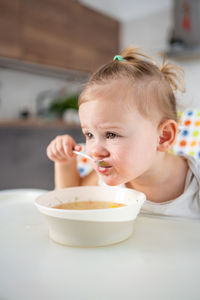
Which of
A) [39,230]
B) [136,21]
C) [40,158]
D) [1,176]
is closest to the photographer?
[39,230]

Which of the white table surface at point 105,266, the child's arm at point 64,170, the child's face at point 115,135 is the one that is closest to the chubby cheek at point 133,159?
the child's face at point 115,135

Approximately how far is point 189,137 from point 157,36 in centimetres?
339

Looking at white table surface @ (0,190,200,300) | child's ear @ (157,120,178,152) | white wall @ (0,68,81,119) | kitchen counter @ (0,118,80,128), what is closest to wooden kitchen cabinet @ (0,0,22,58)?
white wall @ (0,68,81,119)

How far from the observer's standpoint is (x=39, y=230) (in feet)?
2.24

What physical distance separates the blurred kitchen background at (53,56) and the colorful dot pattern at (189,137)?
150 centimetres

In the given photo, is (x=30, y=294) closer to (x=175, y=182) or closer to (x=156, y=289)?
(x=156, y=289)

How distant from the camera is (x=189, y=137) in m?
1.32

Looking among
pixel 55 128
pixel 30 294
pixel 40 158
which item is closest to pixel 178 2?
pixel 55 128

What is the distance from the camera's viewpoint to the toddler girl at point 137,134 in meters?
0.75

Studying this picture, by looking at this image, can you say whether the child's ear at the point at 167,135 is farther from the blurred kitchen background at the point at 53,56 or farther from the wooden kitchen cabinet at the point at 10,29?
the wooden kitchen cabinet at the point at 10,29

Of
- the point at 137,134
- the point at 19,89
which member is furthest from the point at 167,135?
the point at 19,89

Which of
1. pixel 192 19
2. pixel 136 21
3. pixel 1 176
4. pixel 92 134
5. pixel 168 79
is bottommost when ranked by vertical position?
pixel 1 176

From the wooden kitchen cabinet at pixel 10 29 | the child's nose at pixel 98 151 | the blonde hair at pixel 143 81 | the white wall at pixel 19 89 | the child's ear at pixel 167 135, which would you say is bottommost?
the child's nose at pixel 98 151

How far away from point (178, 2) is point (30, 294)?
A: 3641 mm
